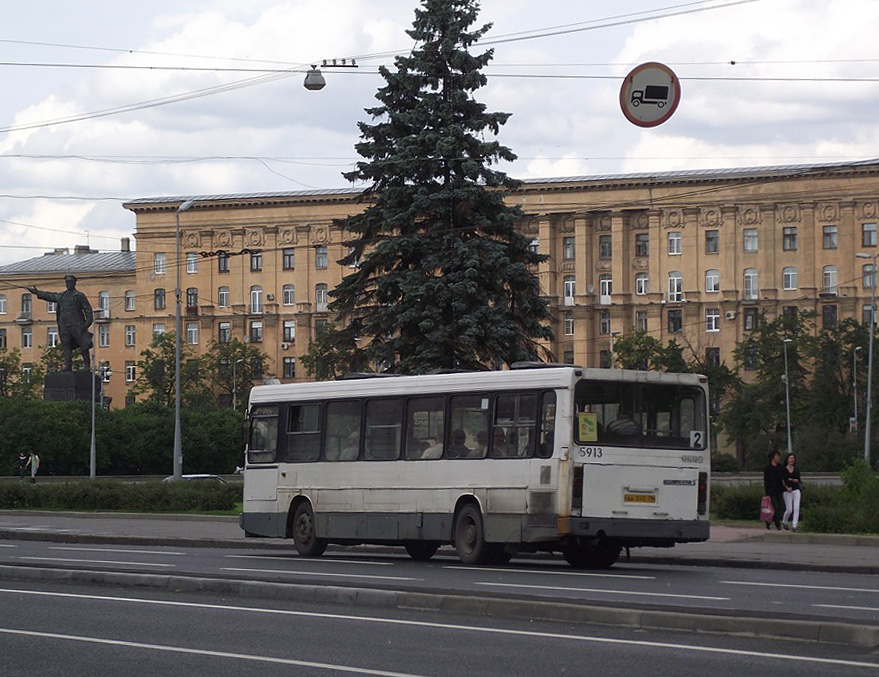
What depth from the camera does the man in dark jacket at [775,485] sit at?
98.5 feet

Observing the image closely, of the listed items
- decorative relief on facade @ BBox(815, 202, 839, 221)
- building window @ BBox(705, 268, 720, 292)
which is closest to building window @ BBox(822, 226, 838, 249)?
decorative relief on facade @ BBox(815, 202, 839, 221)

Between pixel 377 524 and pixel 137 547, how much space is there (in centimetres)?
625

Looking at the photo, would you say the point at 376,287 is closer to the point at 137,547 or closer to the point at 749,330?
the point at 137,547

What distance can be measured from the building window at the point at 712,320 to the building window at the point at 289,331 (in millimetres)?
31053

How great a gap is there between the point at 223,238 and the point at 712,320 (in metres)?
36.9

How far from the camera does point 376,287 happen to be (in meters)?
44.5

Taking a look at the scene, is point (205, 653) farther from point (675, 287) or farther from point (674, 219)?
point (674, 219)

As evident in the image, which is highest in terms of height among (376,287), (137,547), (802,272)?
(802,272)

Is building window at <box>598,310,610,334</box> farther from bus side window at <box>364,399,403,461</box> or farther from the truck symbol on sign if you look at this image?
bus side window at <box>364,399,403,461</box>

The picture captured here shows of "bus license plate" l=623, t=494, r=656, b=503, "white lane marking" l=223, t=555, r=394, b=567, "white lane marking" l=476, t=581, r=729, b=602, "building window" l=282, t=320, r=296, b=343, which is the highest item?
"building window" l=282, t=320, r=296, b=343

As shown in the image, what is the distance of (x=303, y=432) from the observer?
1059 inches

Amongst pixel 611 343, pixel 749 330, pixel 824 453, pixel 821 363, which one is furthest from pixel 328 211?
pixel 824 453

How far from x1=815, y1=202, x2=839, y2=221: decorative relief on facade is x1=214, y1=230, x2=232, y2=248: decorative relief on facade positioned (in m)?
43.1

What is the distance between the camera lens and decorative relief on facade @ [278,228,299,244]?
406 ft
